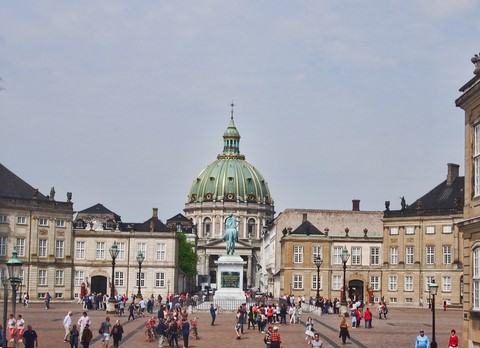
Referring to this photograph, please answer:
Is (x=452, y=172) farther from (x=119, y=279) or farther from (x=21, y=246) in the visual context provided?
(x=21, y=246)

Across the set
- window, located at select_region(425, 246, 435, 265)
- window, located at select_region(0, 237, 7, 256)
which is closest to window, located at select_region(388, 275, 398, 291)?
window, located at select_region(425, 246, 435, 265)

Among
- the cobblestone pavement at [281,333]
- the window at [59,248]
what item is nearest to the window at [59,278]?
the window at [59,248]

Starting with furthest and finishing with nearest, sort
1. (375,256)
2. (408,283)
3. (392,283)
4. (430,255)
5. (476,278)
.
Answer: (375,256) → (392,283) → (408,283) → (430,255) → (476,278)

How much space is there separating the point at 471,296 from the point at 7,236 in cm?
6594

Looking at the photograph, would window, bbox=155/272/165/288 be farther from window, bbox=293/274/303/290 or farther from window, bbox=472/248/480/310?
window, bbox=472/248/480/310

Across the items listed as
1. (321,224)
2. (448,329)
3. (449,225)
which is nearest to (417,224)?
(449,225)

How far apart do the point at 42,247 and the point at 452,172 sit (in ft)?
123

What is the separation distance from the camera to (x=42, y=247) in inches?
3634

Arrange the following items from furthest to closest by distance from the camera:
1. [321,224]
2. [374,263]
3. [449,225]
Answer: [321,224]
[374,263]
[449,225]

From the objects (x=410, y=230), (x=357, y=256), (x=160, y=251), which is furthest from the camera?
(x=160, y=251)

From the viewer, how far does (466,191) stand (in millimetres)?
29219

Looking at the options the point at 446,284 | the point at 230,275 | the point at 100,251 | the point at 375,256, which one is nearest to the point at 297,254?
the point at 375,256

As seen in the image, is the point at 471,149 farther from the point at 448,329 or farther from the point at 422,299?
the point at 422,299

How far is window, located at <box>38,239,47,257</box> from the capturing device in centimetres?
9188
